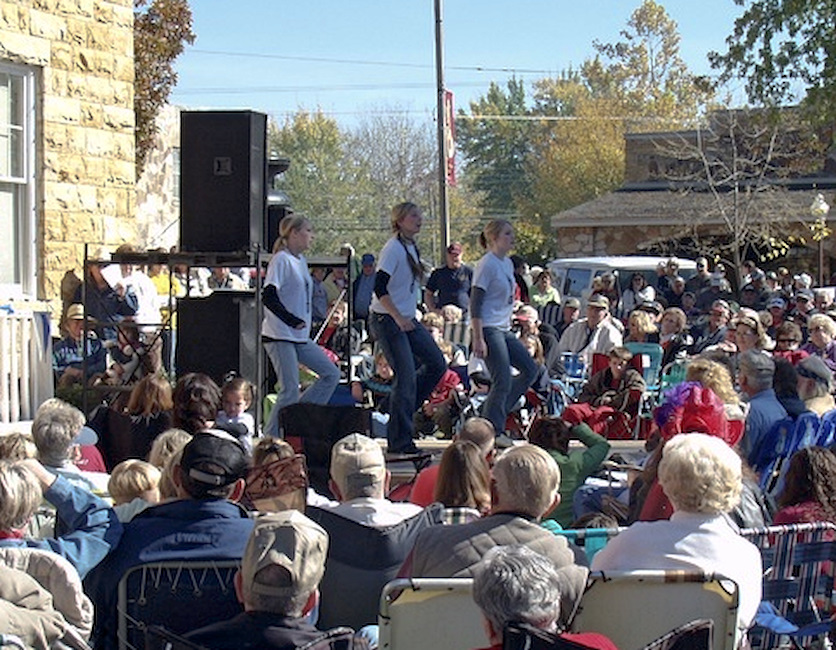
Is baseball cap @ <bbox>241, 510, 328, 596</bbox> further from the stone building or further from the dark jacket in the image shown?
the stone building

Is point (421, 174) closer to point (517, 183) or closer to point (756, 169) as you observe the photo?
point (517, 183)

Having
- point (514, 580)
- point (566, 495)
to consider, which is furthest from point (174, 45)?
point (514, 580)

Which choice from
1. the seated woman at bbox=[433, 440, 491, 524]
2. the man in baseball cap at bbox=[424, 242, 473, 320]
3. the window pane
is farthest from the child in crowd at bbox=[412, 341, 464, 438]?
the seated woman at bbox=[433, 440, 491, 524]

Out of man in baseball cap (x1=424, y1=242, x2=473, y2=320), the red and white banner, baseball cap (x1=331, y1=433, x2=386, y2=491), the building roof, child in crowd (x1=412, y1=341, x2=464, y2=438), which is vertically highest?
the red and white banner

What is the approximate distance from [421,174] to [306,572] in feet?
239

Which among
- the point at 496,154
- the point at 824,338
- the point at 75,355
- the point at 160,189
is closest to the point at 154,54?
the point at 160,189

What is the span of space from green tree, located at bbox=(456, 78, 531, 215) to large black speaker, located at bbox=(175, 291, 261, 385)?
79.1m

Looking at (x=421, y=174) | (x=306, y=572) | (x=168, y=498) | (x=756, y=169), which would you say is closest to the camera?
(x=306, y=572)

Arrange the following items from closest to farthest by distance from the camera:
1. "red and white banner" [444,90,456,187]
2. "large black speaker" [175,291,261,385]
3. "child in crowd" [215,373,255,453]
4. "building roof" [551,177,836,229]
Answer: "child in crowd" [215,373,255,453], "large black speaker" [175,291,261,385], "red and white banner" [444,90,456,187], "building roof" [551,177,836,229]

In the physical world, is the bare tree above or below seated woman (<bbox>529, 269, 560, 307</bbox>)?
above

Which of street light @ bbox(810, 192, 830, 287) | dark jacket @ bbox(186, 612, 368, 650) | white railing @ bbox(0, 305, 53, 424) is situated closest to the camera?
dark jacket @ bbox(186, 612, 368, 650)

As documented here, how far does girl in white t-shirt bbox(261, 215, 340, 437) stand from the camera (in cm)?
953

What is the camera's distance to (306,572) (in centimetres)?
371

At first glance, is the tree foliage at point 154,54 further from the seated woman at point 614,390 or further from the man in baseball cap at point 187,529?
the man in baseball cap at point 187,529
